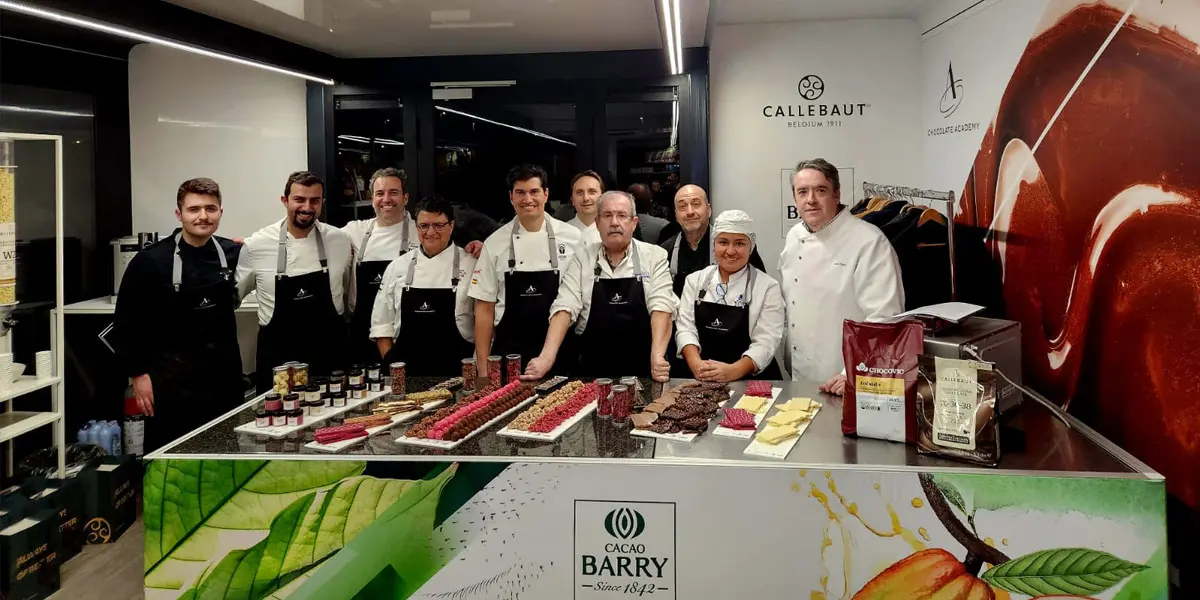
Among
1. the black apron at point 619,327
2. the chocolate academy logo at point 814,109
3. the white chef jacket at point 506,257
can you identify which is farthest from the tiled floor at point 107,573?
the chocolate academy logo at point 814,109

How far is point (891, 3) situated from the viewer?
4.17 metres

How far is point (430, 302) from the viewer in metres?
3.61

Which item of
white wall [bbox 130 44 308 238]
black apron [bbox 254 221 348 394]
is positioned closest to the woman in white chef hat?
black apron [bbox 254 221 348 394]

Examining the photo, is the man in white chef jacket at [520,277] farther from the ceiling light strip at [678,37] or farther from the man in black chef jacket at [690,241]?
the ceiling light strip at [678,37]

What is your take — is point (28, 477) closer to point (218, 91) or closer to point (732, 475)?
point (218, 91)

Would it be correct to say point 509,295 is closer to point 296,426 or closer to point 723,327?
point 723,327

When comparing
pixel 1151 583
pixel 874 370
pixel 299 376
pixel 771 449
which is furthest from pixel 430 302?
pixel 1151 583

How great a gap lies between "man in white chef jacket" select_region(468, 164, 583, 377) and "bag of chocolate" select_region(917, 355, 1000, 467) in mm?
2059

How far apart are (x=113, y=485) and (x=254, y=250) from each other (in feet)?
4.41

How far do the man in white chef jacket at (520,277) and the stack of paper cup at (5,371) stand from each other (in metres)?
2.06

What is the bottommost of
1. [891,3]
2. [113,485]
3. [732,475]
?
[113,485]

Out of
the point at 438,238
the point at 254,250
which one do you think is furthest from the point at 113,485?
the point at 438,238

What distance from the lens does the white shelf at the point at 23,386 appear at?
3.04 m

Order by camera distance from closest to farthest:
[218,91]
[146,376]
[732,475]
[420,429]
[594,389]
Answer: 1. [732,475]
2. [420,429]
3. [594,389]
4. [146,376]
5. [218,91]
